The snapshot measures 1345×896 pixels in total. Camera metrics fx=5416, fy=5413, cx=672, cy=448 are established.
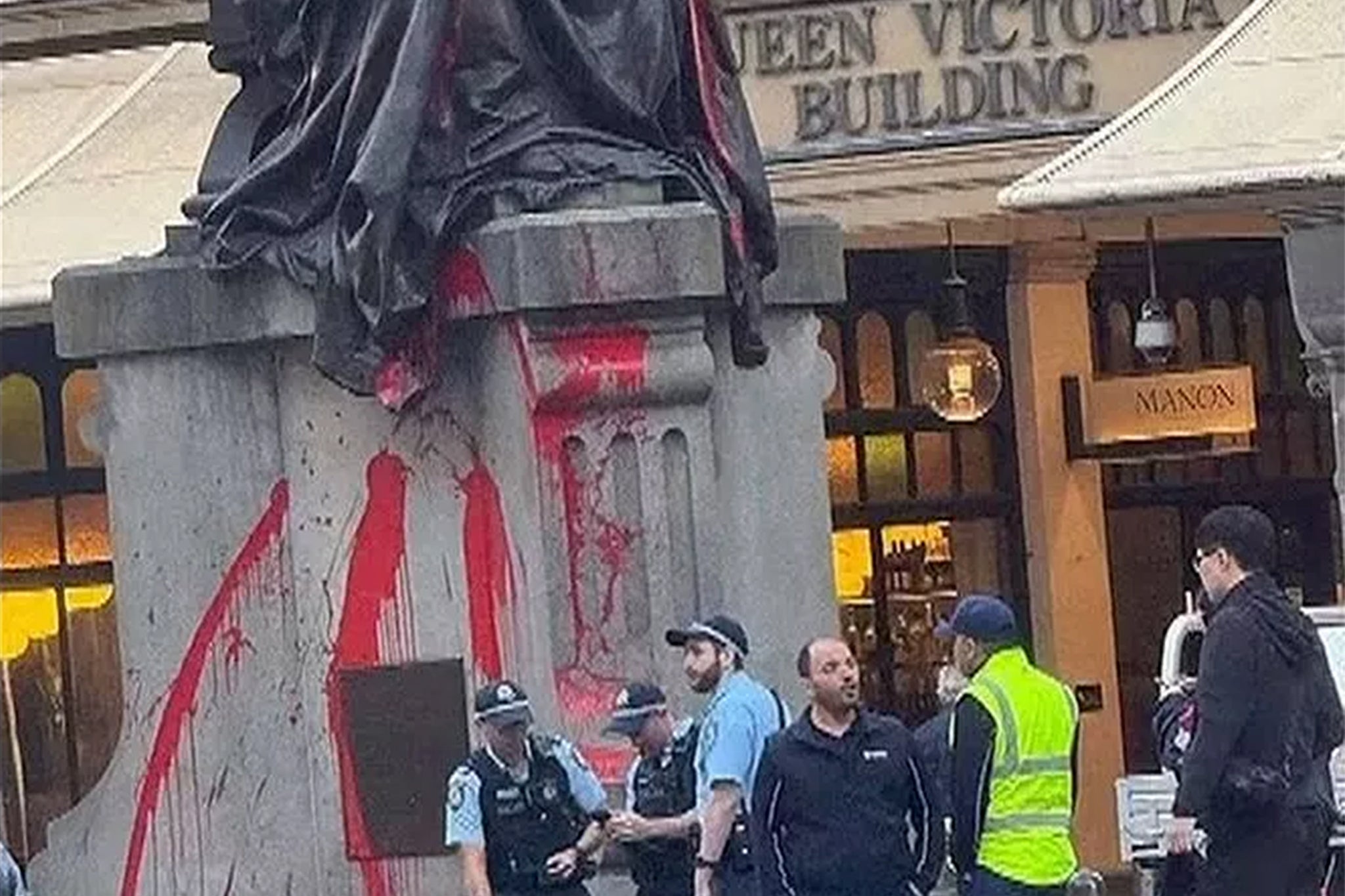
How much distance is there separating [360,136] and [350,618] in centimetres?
139

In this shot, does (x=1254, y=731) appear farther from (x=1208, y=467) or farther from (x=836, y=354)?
(x=1208, y=467)

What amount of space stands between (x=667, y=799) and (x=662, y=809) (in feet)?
0.10

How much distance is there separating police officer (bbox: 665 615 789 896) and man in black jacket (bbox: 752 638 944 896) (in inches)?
11.4

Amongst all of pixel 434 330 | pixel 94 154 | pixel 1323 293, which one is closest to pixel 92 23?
pixel 94 154

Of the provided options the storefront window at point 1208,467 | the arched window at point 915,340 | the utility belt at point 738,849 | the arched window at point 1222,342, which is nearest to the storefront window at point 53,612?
the arched window at point 915,340

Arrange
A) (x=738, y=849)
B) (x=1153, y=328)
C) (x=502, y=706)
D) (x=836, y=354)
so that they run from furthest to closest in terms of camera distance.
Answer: (x=836, y=354)
(x=1153, y=328)
(x=738, y=849)
(x=502, y=706)

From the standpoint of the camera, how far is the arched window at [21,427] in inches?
1184

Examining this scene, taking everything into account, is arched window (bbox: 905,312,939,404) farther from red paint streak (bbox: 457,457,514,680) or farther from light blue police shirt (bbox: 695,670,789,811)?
light blue police shirt (bbox: 695,670,789,811)

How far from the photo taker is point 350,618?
1551cm

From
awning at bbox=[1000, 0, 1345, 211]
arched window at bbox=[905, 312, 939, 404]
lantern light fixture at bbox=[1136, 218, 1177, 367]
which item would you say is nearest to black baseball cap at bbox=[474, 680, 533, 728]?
awning at bbox=[1000, 0, 1345, 211]

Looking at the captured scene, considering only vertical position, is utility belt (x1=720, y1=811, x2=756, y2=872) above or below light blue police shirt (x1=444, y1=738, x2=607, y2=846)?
below

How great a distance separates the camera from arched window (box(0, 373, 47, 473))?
3006 cm

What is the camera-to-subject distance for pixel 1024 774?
15312mm

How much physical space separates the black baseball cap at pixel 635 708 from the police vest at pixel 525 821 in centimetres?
24
